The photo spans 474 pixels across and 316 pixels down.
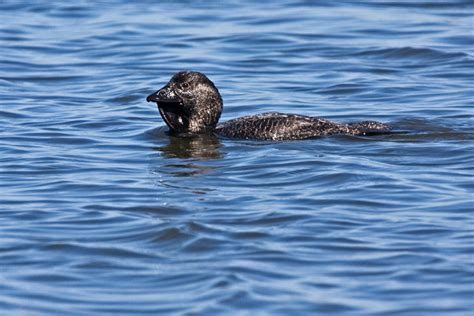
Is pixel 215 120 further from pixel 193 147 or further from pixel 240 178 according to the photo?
pixel 240 178

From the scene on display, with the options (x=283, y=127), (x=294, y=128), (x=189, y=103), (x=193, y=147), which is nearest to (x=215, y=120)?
(x=189, y=103)

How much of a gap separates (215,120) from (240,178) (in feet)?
8.42

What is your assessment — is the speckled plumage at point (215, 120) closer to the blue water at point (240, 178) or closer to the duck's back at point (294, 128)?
the duck's back at point (294, 128)

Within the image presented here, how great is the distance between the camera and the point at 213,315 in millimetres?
8375

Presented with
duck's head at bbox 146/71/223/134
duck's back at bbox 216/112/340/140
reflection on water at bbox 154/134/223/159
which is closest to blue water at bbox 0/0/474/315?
reflection on water at bbox 154/134/223/159

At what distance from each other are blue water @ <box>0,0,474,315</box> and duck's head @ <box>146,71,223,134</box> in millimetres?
397

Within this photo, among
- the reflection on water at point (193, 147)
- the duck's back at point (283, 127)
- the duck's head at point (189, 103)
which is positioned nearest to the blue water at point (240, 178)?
the reflection on water at point (193, 147)

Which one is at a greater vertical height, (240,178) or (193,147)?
(240,178)

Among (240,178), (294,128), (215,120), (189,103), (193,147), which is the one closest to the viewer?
(240,178)

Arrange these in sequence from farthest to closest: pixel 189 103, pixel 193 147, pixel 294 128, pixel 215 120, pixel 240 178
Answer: pixel 215 120, pixel 189 103, pixel 193 147, pixel 294 128, pixel 240 178

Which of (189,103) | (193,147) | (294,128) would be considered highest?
(189,103)

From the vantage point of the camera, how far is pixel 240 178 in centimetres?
1227

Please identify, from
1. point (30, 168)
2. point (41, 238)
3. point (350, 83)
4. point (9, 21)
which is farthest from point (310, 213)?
point (9, 21)

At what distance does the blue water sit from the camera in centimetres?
893
